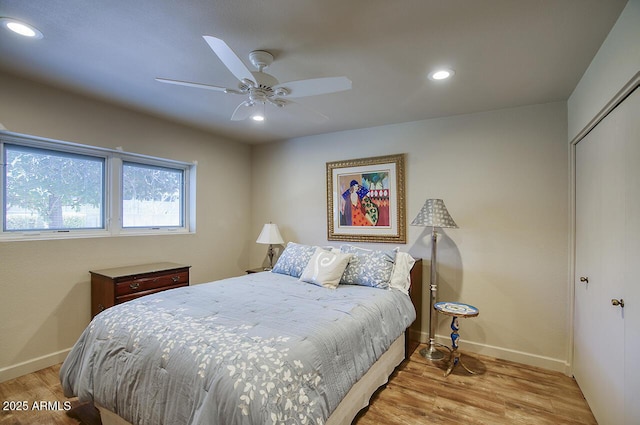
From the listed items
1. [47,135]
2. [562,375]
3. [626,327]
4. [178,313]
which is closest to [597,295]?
[626,327]

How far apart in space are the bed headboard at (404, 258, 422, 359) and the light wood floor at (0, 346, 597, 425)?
27 cm

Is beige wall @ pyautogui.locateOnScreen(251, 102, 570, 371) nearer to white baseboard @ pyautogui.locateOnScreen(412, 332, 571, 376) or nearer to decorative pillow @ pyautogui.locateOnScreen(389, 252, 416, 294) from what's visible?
white baseboard @ pyautogui.locateOnScreen(412, 332, 571, 376)

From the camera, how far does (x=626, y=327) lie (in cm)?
163

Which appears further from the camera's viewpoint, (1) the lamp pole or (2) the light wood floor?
(1) the lamp pole

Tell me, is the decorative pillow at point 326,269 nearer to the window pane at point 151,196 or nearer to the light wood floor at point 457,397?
the light wood floor at point 457,397

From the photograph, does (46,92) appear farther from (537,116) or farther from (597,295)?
(597,295)

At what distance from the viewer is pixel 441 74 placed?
229cm

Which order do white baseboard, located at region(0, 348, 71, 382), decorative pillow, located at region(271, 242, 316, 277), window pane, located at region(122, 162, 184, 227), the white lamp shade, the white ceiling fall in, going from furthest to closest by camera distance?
the white lamp shade
window pane, located at region(122, 162, 184, 227)
decorative pillow, located at region(271, 242, 316, 277)
white baseboard, located at region(0, 348, 71, 382)
the white ceiling

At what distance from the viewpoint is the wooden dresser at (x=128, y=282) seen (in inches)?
106

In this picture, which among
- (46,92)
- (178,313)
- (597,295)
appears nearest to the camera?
(178,313)

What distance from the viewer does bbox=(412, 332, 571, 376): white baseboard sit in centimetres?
275

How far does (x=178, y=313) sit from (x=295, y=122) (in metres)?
2.42

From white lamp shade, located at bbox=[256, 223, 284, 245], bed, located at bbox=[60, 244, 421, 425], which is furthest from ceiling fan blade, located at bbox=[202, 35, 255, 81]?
white lamp shade, located at bbox=[256, 223, 284, 245]

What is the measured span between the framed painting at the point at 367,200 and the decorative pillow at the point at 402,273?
1.53 feet
